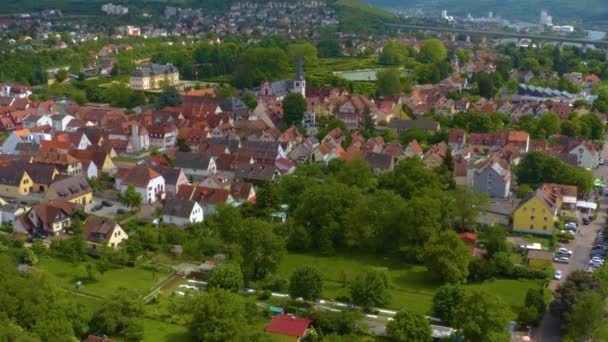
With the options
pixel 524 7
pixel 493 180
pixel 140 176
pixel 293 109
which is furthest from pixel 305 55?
pixel 524 7

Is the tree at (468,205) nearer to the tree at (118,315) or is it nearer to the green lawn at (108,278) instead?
the green lawn at (108,278)

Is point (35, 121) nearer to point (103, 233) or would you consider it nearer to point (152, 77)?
point (152, 77)

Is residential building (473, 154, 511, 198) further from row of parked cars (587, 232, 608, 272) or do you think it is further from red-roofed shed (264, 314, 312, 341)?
red-roofed shed (264, 314, 312, 341)

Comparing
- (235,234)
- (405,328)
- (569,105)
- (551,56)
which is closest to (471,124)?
(569,105)

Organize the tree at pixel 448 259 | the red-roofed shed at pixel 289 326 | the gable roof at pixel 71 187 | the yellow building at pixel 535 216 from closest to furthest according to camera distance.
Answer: the red-roofed shed at pixel 289 326 → the tree at pixel 448 259 → the yellow building at pixel 535 216 → the gable roof at pixel 71 187

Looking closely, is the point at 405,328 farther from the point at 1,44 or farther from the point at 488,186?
the point at 1,44

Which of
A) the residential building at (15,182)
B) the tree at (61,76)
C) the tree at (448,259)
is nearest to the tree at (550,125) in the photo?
the tree at (448,259)

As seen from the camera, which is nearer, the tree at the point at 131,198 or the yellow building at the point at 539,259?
the yellow building at the point at 539,259
